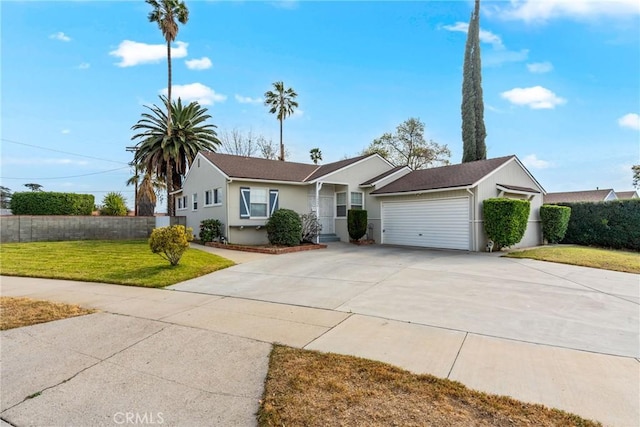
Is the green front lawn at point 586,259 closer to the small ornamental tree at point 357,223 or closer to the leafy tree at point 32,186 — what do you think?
the small ornamental tree at point 357,223

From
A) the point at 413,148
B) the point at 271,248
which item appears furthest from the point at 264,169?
the point at 413,148

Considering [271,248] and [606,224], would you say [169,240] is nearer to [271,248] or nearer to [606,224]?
[271,248]

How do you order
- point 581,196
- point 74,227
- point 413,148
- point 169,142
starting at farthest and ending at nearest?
point 413,148 → point 581,196 → point 169,142 → point 74,227

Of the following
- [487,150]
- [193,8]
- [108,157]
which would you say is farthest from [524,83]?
[108,157]

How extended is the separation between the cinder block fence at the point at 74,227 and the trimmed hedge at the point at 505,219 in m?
17.9

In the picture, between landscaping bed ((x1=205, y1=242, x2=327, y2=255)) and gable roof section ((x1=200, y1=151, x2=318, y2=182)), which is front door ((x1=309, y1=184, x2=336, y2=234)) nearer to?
gable roof section ((x1=200, y1=151, x2=318, y2=182))

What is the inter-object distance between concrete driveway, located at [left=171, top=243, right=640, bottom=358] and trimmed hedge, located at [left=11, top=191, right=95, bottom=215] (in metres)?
18.0

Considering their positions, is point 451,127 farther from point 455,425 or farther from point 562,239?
point 455,425

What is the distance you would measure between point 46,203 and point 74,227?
4.91 metres

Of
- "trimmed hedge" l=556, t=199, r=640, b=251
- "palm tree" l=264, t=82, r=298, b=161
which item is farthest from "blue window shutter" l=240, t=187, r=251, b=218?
"palm tree" l=264, t=82, r=298, b=161

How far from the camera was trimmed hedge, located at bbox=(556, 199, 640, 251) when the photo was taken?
15.0m

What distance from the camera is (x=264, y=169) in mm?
17750

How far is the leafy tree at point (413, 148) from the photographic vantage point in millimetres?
30719

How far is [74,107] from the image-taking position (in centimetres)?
1872
